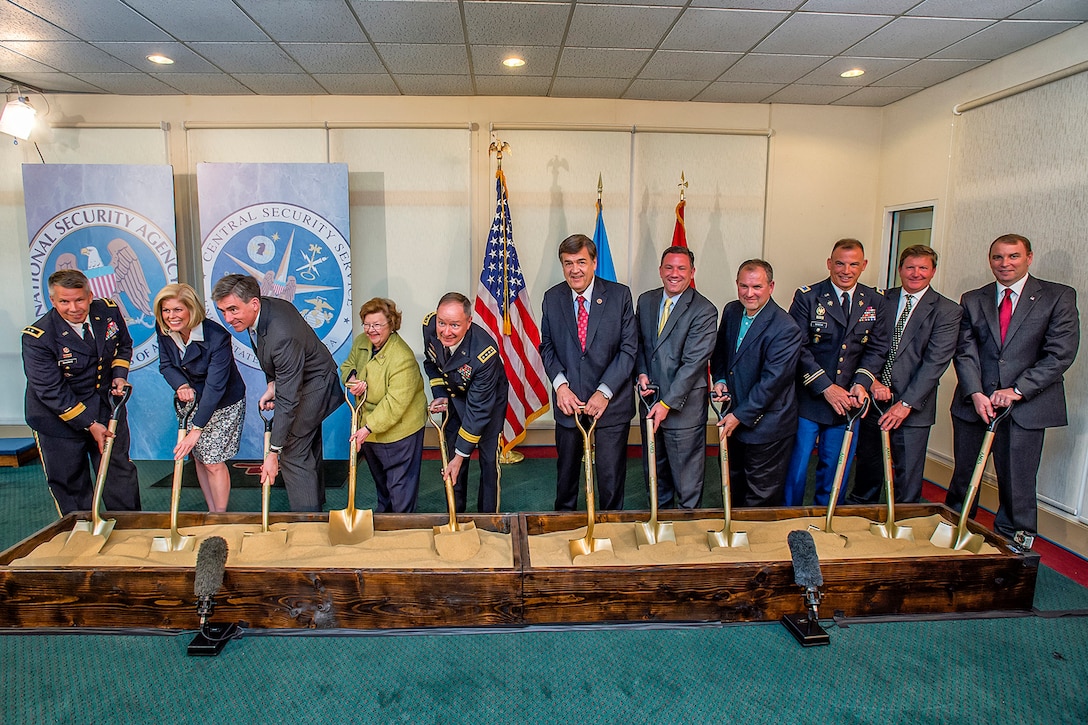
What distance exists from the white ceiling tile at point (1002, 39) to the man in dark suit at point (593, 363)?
2.53 m

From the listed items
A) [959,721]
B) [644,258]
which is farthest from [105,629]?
[644,258]

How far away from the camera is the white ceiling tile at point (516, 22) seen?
2.99 meters

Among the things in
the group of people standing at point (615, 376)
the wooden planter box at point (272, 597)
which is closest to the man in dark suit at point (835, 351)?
the group of people standing at point (615, 376)

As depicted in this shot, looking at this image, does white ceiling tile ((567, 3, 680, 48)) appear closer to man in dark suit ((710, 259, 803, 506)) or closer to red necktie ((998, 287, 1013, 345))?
man in dark suit ((710, 259, 803, 506))

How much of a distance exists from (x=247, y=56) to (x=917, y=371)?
4384 mm

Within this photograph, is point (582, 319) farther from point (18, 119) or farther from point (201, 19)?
point (18, 119)

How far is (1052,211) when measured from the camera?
10.6 feet

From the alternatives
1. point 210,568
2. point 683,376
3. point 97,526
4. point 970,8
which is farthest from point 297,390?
point 970,8

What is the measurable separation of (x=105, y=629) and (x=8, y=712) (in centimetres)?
35

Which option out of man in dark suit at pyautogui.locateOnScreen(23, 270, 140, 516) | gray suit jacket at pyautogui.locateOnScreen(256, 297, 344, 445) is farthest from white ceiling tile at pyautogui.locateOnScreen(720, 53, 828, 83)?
man in dark suit at pyautogui.locateOnScreen(23, 270, 140, 516)

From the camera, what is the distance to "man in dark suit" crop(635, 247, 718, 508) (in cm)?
290

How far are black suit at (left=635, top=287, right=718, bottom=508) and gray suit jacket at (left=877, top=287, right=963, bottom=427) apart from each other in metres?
1.11

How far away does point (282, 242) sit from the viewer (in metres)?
4.37

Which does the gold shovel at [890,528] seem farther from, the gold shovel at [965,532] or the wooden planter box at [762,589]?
the wooden planter box at [762,589]
